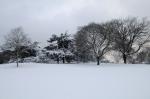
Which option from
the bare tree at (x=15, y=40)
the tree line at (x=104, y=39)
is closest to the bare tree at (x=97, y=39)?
the tree line at (x=104, y=39)

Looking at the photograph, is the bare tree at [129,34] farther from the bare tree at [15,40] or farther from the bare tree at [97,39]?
the bare tree at [15,40]

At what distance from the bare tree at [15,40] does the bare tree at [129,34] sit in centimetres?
1657

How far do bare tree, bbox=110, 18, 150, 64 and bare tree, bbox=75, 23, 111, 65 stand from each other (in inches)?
63.1

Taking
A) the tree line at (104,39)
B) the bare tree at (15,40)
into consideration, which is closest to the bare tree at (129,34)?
the tree line at (104,39)

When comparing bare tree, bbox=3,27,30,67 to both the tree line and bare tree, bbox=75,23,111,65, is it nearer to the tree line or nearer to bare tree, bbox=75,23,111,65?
the tree line

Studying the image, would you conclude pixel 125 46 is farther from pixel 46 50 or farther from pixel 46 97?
pixel 46 97

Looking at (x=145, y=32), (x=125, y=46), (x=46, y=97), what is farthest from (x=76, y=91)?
(x=145, y=32)

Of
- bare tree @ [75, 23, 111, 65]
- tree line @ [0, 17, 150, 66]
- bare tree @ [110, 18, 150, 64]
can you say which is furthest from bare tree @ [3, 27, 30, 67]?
bare tree @ [110, 18, 150, 64]

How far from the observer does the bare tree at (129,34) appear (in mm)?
29141

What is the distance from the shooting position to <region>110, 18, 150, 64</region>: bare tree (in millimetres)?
29141

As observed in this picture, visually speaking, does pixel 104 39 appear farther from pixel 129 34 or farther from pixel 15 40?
pixel 15 40

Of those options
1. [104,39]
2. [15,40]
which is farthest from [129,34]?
[15,40]

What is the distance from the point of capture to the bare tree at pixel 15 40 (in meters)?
27.6

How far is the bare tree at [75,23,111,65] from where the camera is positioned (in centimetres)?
2880
